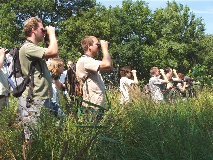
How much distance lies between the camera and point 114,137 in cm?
261

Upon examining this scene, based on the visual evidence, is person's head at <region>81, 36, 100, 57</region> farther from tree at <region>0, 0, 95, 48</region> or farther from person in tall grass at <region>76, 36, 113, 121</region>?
tree at <region>0, 0, 95, 48</region>

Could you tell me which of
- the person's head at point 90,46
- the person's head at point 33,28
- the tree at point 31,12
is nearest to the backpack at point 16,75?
the person's head at point 33,28

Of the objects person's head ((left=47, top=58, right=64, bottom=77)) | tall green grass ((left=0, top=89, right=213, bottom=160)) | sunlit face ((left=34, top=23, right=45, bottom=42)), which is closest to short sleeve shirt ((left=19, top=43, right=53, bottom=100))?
sunlit face ((left=34, top=23, right=45, bottom=42))

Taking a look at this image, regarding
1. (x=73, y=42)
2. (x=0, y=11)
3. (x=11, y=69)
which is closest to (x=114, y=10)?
(x=73, y=42)

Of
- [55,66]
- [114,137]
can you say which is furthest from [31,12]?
[114,137]

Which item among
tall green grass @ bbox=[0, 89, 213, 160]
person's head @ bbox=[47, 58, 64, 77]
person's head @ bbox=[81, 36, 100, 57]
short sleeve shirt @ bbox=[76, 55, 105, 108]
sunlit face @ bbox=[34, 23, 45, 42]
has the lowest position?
tall green grass @ bbox=[0, 89, 213, 160]

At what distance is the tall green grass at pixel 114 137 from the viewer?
219cm

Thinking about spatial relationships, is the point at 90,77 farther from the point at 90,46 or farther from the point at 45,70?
the point at 45,70

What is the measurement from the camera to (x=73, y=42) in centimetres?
3297

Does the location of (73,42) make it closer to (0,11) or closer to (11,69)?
(0,11)

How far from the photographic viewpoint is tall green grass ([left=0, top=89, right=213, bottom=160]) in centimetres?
219

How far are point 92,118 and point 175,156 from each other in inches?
28.3

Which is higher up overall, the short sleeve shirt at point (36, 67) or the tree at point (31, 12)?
the tree at point (31, 12)

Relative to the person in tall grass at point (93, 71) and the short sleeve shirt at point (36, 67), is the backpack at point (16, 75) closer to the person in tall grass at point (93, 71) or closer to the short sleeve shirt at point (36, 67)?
the short sleeve shirt at point (36, 67)
